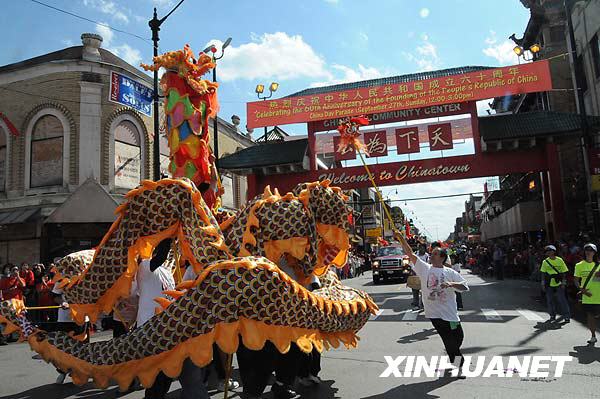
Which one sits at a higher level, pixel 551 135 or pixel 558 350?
pixel 551 135

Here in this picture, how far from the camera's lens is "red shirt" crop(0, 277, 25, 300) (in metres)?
11.0

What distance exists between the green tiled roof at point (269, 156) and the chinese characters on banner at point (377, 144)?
286 cm

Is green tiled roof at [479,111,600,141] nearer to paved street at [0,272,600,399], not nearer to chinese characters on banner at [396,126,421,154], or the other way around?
chinese characters on banner at [396,126,421,154]

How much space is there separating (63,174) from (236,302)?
1725 centimetres

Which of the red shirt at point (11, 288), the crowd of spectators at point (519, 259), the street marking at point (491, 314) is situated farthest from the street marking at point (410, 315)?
the red shirt at point (11, 288)

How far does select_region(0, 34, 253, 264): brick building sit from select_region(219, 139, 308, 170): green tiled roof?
4.43 metres

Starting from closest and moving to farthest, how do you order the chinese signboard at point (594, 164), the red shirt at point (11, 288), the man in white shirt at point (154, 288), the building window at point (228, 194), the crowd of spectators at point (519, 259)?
the man in white shirt at point (154, 288) < the red shirt at point (11, 288) < the chinese signboard at point (594, 164) < the crowd of spectators at point (519, 259) < the building window at point (228, 194)

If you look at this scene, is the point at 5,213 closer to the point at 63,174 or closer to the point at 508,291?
the point at 63,174

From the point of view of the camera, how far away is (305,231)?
4695mm

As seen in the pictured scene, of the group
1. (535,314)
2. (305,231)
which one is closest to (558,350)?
(535,314)

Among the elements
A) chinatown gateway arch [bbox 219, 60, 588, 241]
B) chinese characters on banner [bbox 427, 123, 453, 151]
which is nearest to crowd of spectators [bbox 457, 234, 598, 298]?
chinatown gateway arch [bbox 219, 60, 588, 241]

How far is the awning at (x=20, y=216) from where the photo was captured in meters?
16.9

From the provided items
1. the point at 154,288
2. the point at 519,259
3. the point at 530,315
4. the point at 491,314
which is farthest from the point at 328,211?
the point at 519,259

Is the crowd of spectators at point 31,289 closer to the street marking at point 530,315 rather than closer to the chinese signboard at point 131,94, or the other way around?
the chinese signboard at point 131,94
